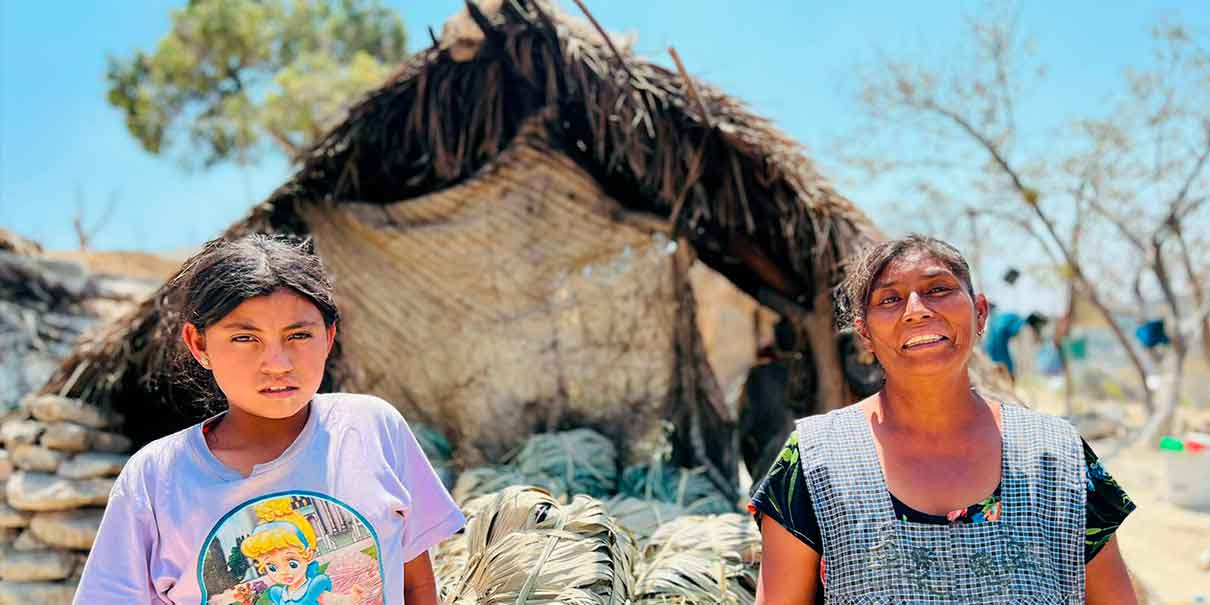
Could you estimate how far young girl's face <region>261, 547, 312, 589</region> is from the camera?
1445mm

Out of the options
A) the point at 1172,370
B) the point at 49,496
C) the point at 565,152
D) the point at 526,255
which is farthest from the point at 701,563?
the point at 1172,370

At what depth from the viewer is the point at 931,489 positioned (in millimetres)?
1650

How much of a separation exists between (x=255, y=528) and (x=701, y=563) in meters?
1.32

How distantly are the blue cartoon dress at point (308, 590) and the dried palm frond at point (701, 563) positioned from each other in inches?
40.3

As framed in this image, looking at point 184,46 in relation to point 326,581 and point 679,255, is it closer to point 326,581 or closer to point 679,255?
point 679,255

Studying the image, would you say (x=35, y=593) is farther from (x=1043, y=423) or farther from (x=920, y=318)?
(x=1043, y=423)

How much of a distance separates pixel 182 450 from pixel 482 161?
3.09 metres

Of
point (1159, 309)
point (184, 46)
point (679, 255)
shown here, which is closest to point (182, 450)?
point (679, 255)

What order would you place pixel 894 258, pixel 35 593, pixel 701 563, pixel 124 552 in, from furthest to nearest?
pixel 35 593, pixel 701 563, pixel 894 258, pixel 124 552

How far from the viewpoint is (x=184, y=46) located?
1684 cm

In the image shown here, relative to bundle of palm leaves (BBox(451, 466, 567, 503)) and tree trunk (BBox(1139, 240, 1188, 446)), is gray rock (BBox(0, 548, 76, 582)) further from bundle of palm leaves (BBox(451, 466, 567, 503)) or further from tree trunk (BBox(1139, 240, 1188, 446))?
tree trunk (BBox(1139, 240, 1188, 446))

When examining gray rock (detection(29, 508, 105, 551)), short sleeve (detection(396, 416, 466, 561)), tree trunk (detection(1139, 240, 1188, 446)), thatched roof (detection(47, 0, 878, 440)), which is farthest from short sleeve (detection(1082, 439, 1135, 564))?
tree trunk (detection(1139, 240, 1188, 446))

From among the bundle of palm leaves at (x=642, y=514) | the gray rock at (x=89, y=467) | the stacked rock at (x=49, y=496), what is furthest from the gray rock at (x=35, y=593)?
the bundle of palm leaves at (x=642, y=514)

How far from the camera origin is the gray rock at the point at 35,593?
3.18 m
